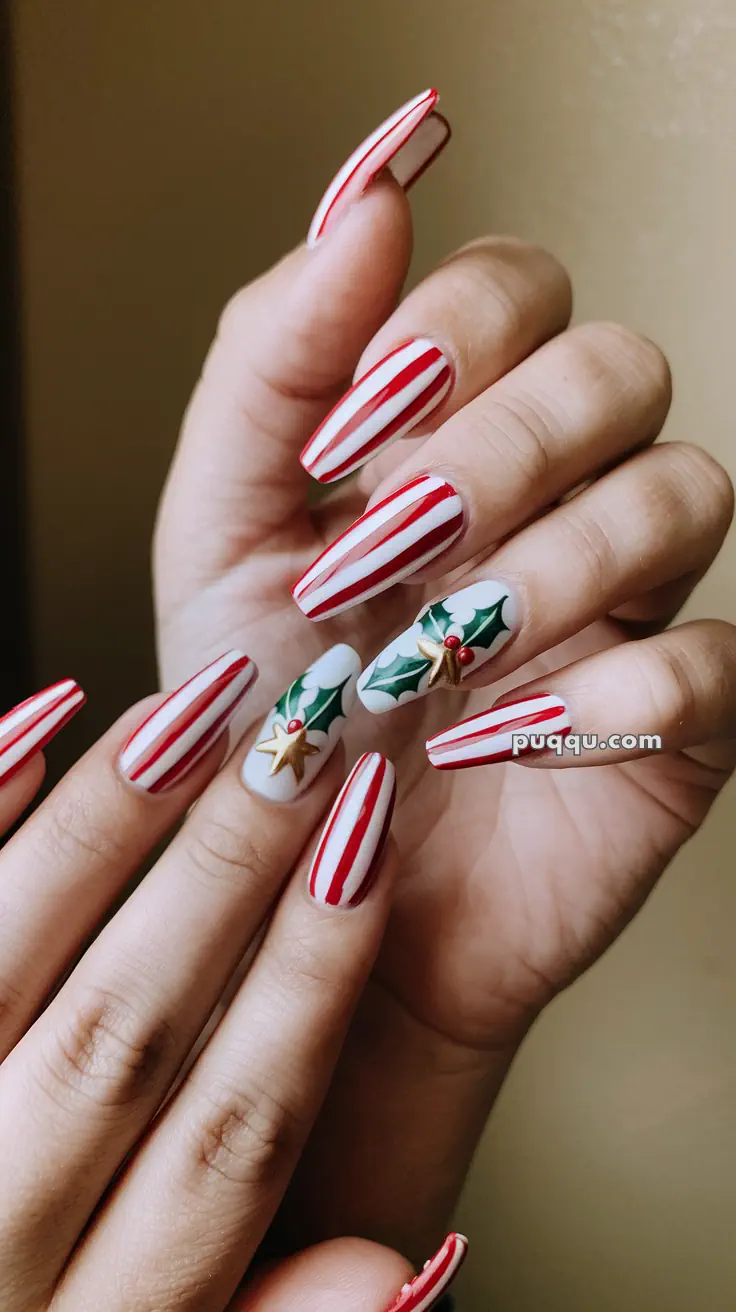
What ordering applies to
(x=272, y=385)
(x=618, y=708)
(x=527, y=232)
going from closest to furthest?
(x=618, y=708)
(x=272, y=385)
(x=527, y=232)

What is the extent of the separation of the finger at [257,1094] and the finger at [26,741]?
15 centimetres

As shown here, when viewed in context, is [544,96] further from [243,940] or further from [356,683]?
[243,940]

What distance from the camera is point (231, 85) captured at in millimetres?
696

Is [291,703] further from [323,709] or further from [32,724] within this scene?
[32,724]

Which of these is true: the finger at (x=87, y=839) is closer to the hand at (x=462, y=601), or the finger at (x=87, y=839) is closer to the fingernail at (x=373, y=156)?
the hand at (x=462, y=601)

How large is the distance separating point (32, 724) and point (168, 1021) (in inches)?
6.6

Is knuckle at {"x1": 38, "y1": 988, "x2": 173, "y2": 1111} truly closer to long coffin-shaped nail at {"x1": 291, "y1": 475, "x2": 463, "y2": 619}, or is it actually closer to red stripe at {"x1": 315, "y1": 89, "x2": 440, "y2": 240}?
long coffin-shaped nail at {"x1": 291, "y1": 475, "x2": 463, "y2": 619}

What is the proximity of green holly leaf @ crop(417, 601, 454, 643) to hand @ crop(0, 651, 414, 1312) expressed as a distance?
7cm

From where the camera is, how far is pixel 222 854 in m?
0.43

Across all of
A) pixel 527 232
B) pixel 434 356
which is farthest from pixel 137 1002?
pixel 527 232

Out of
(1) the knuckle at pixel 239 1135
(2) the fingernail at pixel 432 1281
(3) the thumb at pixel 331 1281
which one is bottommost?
(2) the fingernail at pixel 432 1281

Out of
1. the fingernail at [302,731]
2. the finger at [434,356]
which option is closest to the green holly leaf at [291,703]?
the fingernail at [302,731]

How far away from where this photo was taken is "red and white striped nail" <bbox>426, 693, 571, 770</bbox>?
401 mm

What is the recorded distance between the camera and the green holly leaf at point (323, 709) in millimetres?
444
